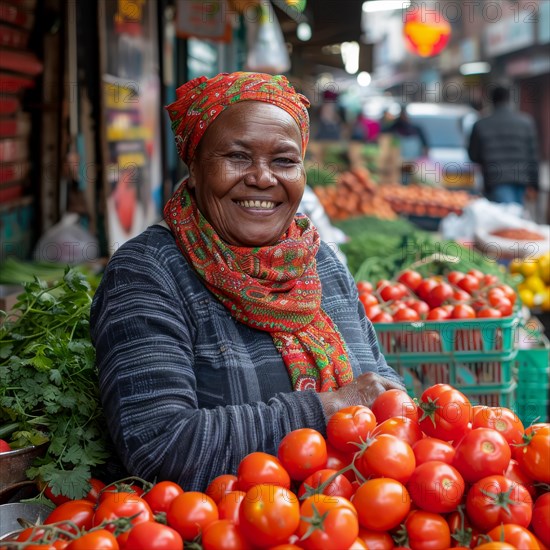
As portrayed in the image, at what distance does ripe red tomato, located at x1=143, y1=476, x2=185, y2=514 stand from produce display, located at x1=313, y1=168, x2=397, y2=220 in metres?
7.63

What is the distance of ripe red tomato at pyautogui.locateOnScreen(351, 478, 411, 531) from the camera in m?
1.51

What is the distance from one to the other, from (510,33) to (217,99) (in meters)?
22.6

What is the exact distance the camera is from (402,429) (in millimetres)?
1760

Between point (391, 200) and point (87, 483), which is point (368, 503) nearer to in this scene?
point (87, 483)

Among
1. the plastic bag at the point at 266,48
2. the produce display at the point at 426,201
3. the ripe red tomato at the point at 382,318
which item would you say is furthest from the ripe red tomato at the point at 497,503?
the produce display at the point at 426,201

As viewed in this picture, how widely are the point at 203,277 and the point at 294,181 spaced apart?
1.40ft

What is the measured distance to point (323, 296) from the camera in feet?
8.12

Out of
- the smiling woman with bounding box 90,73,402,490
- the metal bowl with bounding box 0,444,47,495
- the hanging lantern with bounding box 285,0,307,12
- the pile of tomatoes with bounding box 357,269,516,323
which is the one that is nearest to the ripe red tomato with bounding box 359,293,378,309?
the pile of tomatoes with bounding box 357,269,516,323

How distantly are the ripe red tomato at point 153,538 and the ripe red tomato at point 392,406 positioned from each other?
642mm

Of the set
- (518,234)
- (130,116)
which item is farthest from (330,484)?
(518,234)

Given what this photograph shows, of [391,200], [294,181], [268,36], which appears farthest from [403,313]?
[391,200]

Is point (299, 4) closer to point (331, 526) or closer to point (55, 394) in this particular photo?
point (55, 394)

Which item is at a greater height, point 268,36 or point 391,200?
point 268,36

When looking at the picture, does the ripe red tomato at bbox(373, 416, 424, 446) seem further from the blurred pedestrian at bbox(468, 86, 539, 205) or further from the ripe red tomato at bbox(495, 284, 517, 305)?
the blurred pedestrian at bbox(468, 86, 539, 205)
